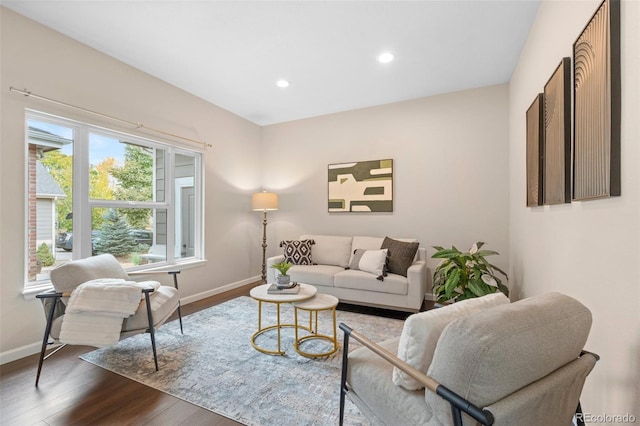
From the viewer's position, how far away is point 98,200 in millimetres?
3008

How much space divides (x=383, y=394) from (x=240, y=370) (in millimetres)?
1362

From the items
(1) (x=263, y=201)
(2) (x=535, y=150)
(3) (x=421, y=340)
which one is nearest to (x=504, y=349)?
(3) (x=421, y=340)

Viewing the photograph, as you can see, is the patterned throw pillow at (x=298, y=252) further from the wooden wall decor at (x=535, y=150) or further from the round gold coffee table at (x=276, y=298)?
the wooden wall decor at (x=535, y=150)

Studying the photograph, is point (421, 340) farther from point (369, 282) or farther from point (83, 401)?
point (369, 282)

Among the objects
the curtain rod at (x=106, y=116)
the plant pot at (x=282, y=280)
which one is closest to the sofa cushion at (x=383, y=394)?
the plant pot at (x=282, y=280)

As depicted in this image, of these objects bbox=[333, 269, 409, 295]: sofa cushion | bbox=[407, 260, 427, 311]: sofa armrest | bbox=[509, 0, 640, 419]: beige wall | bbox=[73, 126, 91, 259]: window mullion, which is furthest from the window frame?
bbox=[509, 0, 640, 419]: beige wall

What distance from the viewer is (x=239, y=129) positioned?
477 cm

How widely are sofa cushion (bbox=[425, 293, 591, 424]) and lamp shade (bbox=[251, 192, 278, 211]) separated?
3879mm

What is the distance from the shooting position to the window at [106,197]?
2.60 meters

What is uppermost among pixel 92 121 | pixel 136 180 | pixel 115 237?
pixel 92 121

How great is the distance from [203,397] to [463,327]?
68.9 inches

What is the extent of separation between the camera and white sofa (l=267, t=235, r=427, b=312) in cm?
331

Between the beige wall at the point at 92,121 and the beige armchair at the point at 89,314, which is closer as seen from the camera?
the beige armchair at the point at 89,314

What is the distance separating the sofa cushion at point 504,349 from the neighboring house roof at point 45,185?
335 centimetres
